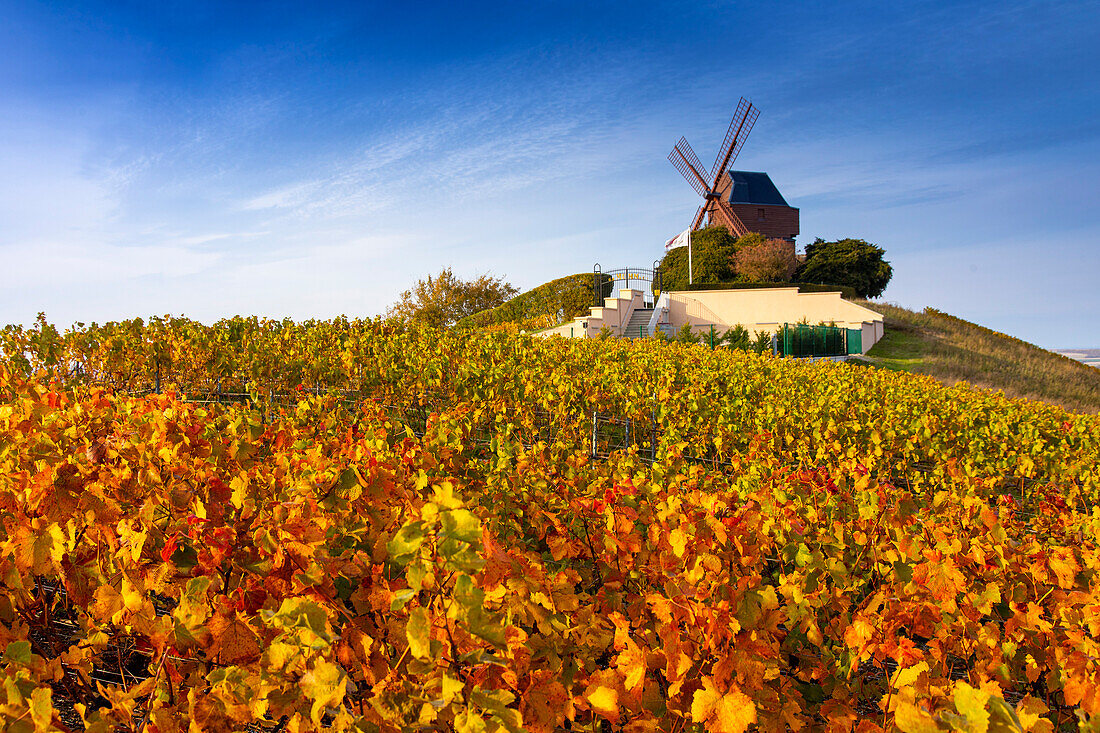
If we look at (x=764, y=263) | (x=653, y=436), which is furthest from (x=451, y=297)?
(x=653, y=436)

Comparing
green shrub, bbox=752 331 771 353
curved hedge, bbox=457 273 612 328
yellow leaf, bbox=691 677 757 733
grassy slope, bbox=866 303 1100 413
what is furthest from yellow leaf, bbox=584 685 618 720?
curved hedge, bbox=457 273 612 328

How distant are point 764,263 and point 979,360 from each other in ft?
43.2

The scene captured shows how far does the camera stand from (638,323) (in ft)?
93.5

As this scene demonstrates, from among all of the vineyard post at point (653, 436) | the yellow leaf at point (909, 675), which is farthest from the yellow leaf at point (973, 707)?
the vineyard post at point (653, 436)

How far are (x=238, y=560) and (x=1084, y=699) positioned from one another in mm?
2303

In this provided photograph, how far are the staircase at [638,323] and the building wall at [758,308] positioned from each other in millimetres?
1215

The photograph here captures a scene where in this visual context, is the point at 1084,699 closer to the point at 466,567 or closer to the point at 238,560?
the point at 466,567

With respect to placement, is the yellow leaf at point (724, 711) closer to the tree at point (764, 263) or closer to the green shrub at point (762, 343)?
the green shrub at point (762, 343)

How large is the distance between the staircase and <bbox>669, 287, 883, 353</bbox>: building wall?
1215 mm

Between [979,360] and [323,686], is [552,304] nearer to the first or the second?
[979,360]

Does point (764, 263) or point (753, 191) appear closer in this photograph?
point (764, 263)

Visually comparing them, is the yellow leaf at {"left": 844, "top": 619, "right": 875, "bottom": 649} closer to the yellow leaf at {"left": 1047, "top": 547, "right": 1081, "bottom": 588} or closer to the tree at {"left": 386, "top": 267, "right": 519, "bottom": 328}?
the yellow leaf at {"left": 1047, "top": 547, "right": 1081, "bottom": 588}

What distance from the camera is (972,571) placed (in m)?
2.35

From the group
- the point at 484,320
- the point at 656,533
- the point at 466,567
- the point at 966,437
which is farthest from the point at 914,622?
the point at 484,320
